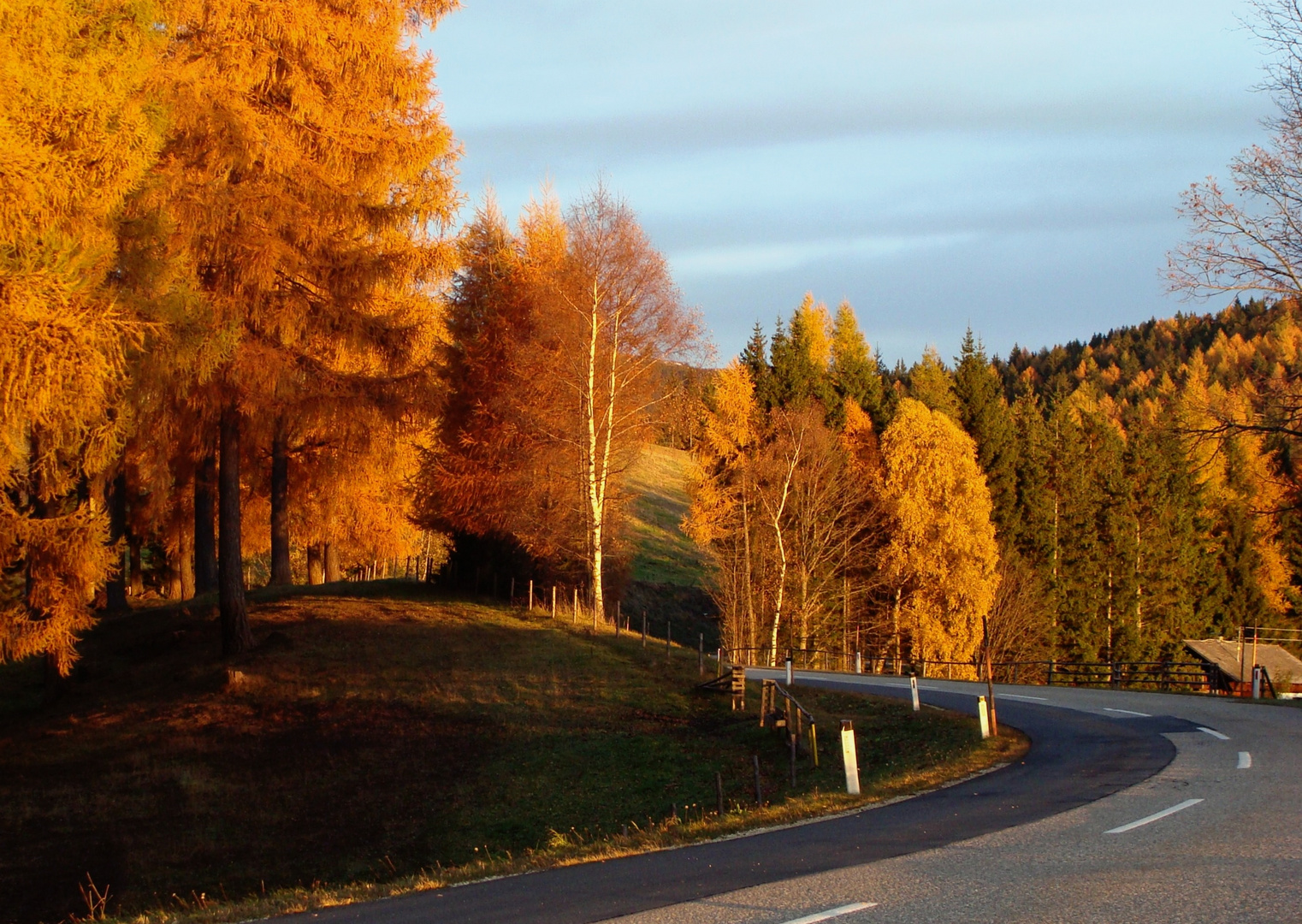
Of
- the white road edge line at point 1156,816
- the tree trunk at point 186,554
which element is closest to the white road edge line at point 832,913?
the white road edge line at point 1156,816

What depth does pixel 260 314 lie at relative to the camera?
22.9 m

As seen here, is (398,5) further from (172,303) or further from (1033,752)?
(1033,752)

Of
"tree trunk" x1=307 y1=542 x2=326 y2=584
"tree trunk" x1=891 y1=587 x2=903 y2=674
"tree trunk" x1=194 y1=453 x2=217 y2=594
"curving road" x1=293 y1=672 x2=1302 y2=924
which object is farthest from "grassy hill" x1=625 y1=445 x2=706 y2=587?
"curving road" x1=293 y1=672 x2=1302 y2=924

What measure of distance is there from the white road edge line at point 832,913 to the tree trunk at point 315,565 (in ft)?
124

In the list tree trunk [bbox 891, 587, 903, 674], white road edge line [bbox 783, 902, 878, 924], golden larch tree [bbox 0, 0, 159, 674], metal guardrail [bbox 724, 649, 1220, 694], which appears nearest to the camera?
white road edge line [bbox 783, 902, 878, 924]

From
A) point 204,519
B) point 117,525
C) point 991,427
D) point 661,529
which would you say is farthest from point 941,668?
point 117,525

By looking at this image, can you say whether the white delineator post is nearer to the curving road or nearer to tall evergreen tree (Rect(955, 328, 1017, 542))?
the curving road

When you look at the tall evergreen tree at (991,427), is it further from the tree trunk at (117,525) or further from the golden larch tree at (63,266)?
the golden larch tree at (63,266)

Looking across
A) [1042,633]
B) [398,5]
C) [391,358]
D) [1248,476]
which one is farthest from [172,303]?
[1248,476]

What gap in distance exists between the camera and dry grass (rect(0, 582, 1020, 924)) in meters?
14.3

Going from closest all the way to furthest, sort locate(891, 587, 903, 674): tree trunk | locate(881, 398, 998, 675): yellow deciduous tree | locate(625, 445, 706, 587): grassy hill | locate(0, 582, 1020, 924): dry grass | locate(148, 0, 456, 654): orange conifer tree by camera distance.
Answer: locate(0, 582, 1020, 924): dry grass → locate(148, 0, 456, 654): orange conifer tree → locate(881, 398, 998, 675): yellow deciduous tree → locate(891, 587, 903, 674): tree trunk → locate(625, 445, 706, 587): grassy hill

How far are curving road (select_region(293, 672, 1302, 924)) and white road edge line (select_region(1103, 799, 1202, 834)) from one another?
1.1 inches

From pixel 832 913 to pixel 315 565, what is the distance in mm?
44372

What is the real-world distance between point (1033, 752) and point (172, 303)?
14710 millimetres
